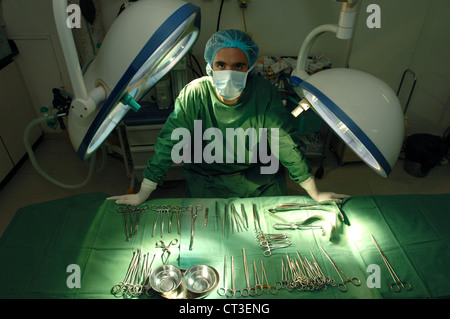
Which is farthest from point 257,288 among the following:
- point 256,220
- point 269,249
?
point 256,220

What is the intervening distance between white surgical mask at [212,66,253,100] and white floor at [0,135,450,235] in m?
1.36

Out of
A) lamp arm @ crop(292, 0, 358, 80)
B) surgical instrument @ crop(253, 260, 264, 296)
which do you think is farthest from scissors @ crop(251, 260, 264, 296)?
lamp arm @ crop(292, 0, 358, 80)

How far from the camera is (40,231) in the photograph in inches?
63.1

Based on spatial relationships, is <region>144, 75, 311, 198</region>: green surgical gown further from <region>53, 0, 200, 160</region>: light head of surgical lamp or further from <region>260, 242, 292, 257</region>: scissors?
<region>53, 0, 200, 160</region>: light head of surgical lamp

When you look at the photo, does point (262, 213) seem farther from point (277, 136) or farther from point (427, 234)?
point (427, 234)

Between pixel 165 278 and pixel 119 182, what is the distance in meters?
1.73

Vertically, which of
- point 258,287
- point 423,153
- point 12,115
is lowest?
point 423,153

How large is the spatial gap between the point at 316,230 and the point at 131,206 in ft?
3.08

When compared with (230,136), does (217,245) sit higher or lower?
lower

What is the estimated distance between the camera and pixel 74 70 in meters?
0.88

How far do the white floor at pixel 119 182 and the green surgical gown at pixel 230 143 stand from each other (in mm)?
870

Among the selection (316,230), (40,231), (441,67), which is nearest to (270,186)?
(316,230)

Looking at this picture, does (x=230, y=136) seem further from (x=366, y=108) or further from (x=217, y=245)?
(x=366, y=108)

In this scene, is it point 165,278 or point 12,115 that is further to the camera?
point 12,115
